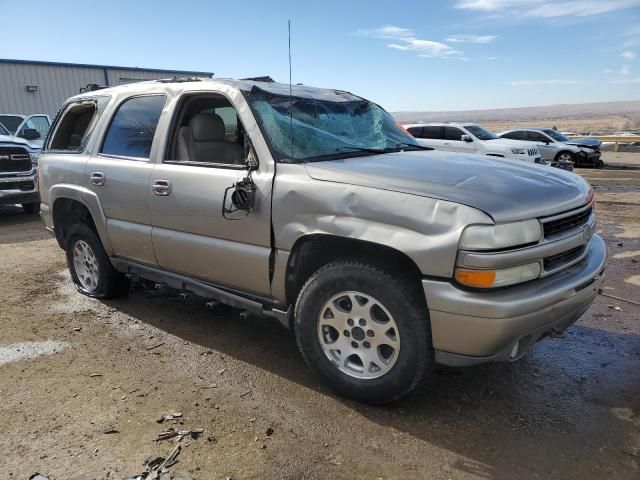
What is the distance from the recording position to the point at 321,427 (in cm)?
294

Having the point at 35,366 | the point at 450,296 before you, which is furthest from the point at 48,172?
the point at 450,296

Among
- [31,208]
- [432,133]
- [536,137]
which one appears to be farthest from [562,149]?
[31,208]

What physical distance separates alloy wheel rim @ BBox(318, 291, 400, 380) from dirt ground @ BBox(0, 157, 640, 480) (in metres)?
0.27

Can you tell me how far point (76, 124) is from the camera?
519cm

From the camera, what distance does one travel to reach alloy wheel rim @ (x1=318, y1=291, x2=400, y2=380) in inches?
116

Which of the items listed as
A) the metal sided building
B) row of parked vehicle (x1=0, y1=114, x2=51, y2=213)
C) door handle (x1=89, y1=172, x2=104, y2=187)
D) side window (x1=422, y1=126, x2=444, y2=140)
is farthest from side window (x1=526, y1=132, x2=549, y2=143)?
door handle (x1=89, y1=172, x2=104, y2=187)

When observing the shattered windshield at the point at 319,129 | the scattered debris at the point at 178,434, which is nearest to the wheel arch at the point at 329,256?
the shattered windshield at the point at 319,129

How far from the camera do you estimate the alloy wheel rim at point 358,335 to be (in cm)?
296

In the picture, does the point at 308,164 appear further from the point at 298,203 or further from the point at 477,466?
the point at 477,466

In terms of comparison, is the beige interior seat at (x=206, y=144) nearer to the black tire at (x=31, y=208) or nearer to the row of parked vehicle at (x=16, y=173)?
the row of parked vehicle at (x=16, y=173)

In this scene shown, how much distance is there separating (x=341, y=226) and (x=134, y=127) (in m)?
2.39

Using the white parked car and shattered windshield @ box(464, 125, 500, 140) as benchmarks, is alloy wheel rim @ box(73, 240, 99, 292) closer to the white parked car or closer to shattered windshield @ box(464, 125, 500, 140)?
the white parked car

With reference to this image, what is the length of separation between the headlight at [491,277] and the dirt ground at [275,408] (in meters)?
0.88

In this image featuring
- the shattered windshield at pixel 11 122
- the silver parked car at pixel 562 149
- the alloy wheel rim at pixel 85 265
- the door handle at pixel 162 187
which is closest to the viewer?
the door handle at pixel 162 187
